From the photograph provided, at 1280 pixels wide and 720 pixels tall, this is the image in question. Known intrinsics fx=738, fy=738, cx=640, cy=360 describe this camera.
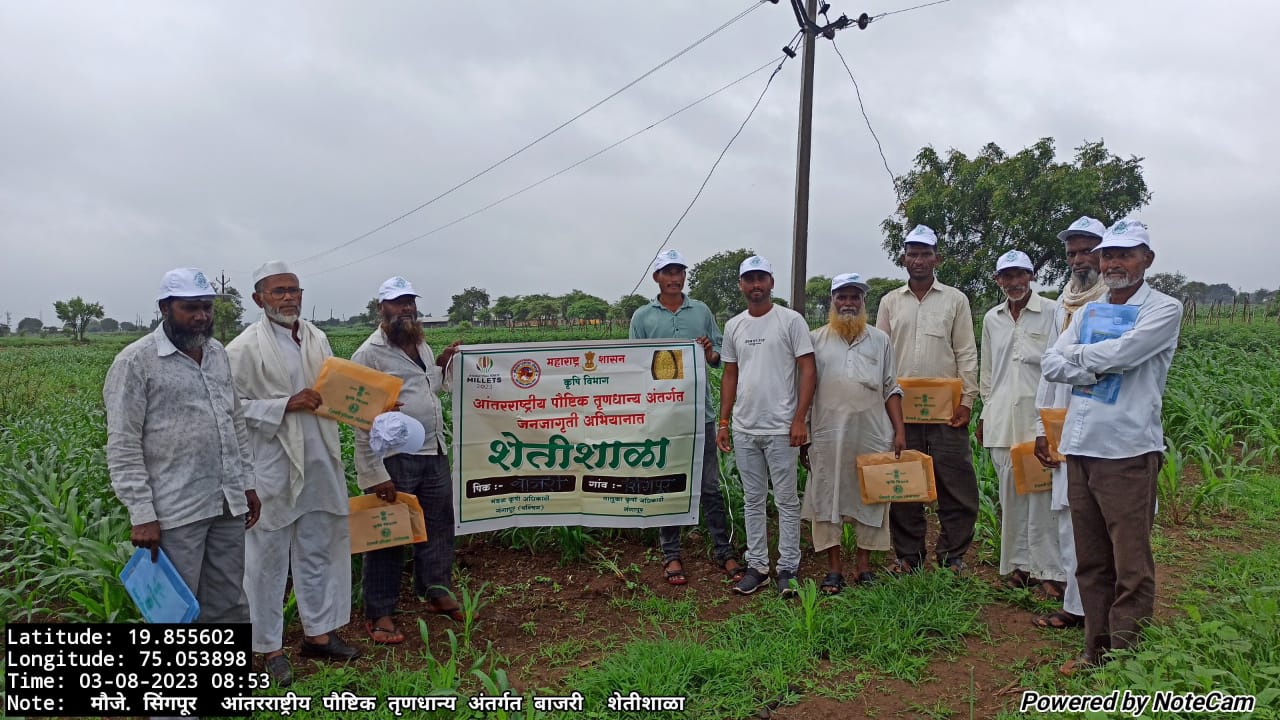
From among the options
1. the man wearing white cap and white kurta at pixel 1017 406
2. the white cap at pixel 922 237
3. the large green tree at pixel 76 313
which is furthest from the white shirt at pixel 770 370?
the large green tree at pixel 76 313

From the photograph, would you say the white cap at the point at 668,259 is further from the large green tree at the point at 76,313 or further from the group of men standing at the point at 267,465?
the large green tree at the point at 76,313

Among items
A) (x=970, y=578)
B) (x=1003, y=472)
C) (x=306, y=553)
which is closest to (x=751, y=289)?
(x=1003, y=472)

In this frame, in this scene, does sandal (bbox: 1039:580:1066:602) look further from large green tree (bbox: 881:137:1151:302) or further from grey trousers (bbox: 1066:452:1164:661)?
large green tree (bbox: 881:137:1151:302)

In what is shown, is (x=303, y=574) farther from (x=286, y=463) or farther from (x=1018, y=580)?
(x=1018, y=580)

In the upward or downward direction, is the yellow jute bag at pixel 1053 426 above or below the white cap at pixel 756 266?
below

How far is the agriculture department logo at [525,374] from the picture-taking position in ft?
15.4

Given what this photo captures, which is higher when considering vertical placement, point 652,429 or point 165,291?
point 165,291

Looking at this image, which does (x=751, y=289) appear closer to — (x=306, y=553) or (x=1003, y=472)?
(x=1003, y=472)

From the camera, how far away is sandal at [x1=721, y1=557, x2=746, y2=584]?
15.2 ft

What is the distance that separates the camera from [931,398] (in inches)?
175

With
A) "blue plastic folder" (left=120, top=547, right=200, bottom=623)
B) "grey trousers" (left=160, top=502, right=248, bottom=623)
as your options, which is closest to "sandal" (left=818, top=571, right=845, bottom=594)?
"grey trousers" (left=160, top=502, right=248, bottom=623)

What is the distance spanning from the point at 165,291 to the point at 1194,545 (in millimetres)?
6226

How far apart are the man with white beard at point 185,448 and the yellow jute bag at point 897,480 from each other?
3161 mm

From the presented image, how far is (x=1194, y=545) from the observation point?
501 cm
